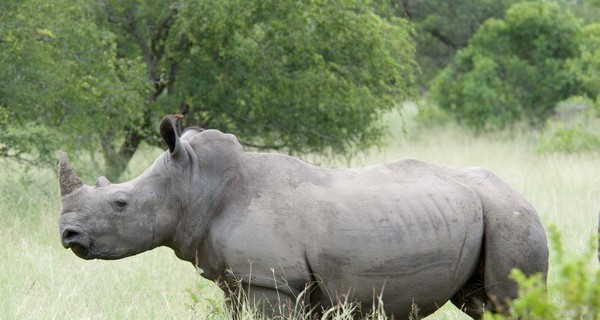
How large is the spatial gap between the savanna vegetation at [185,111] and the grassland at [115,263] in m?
0.02

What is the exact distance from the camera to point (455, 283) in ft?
16.9

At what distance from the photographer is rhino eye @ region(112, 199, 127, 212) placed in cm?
504

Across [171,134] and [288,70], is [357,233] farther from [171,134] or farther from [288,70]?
[288,70]

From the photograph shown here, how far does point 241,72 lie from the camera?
13617 millimetres

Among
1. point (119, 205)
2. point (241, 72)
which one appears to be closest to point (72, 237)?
point (119, 205)

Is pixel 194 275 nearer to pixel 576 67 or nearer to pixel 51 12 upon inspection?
pixel 51 12

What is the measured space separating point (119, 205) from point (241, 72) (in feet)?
28.5

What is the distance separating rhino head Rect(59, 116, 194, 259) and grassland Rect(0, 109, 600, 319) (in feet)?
1.77

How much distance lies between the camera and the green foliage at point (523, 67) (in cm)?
2169

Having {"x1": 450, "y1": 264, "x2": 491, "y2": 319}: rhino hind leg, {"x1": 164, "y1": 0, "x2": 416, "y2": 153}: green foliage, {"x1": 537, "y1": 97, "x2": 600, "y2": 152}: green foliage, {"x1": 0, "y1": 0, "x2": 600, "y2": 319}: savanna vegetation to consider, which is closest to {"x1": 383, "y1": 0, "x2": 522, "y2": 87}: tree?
{"x1": 537, "y1": 97, "x2": 600, "y2": 152}: green foliage

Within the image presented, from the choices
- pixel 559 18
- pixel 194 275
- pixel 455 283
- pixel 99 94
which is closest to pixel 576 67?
pixel 559 18

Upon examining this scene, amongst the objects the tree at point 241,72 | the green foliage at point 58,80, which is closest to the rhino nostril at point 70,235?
the green foliage at point 58,80

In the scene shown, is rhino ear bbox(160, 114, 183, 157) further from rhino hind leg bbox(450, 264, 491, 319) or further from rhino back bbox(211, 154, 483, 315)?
rhino hind leg bbox(450, 264, 491, 319)

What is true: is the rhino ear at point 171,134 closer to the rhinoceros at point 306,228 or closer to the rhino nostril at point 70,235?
the rhinoceros at point 306,228
